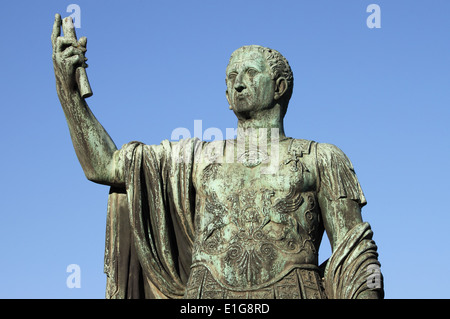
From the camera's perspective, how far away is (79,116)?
48.5 ft

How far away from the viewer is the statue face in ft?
49.1

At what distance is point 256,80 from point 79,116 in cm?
228

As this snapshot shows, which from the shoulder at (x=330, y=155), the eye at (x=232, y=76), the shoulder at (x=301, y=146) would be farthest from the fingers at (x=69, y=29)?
the shoulder at (x=330, y=155)

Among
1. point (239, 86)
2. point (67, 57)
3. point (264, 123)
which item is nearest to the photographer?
point (67, 57)

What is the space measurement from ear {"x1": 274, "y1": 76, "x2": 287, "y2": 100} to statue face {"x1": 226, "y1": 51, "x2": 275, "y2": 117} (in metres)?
0.06

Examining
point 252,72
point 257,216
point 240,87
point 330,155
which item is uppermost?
point 252,72

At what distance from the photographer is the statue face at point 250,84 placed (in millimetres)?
14953

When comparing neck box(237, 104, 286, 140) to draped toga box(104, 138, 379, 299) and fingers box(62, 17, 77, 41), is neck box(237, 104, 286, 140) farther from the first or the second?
fingers box(62, 17, 77, 41)

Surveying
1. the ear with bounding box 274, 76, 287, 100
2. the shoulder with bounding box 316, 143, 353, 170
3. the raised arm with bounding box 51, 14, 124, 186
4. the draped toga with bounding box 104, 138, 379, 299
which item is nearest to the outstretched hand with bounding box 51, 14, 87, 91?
the raised arm with bounding box 51, 14, 124, 186

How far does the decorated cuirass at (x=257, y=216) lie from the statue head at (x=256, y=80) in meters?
0.62

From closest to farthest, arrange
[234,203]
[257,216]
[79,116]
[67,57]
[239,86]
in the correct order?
1. [257,216]
2. [234,203]
3. [67,57]
4. [79,116]
5. [239,86]

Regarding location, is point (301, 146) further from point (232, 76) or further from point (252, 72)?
point (232, 76)

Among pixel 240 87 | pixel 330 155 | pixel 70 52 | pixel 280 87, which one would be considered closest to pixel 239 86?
pixel 240 87
